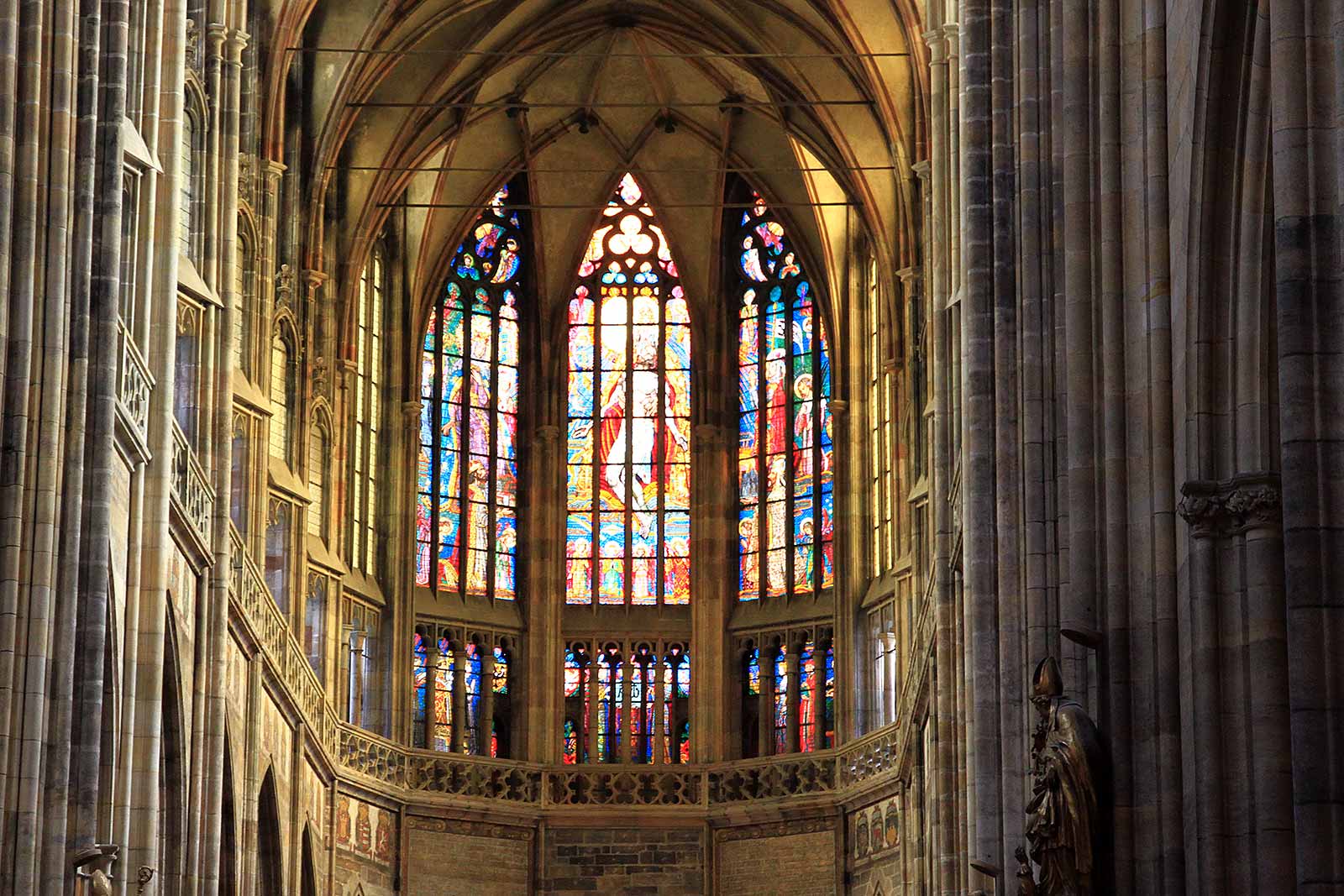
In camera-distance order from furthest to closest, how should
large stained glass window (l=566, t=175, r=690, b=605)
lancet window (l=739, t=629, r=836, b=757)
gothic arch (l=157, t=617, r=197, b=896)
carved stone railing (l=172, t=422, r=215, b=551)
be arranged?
1. large stained glass window (l=566, t=175, r=690, b=605)
2. lancet window (l=739, t=629, r=836, b=757)
3. gothic arch (l=157, t=617, r=197, b=896)
4. carved stone railing (l=172, t=422, r=215, b=551)

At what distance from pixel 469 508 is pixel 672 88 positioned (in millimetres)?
7251

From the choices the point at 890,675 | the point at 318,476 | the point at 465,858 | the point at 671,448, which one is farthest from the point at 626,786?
the point at 318,476

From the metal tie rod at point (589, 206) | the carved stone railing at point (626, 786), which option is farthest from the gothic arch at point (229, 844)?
the metal tie rod at point (589, 206)

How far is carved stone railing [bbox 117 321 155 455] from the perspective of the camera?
2534 centimetres

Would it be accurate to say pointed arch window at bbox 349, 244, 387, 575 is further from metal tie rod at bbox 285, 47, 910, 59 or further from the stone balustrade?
metal tie rod at bbox 285, 47, 910, 59

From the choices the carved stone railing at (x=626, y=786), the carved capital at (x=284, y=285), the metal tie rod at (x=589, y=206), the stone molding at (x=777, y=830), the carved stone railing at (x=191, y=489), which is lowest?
the stone molding at (x=777, y=830)

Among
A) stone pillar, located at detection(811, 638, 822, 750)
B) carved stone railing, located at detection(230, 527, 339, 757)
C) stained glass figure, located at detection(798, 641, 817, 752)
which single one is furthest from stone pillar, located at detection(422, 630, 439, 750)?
stone pillar, located at detection(811, 638, 822, 750)

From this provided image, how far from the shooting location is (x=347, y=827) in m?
38.8

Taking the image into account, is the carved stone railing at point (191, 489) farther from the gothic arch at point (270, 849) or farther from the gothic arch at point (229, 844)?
the gothic arch at point (270, 849)

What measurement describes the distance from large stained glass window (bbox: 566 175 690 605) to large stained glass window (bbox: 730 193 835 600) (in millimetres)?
994

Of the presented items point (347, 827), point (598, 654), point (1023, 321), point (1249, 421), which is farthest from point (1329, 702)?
point (598, 654)

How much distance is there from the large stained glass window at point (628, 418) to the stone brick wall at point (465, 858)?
4.22 m

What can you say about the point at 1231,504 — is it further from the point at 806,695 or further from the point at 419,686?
the point at 419,686

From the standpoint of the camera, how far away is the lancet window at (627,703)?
Result: 42969mm
